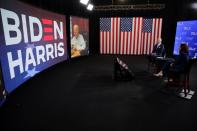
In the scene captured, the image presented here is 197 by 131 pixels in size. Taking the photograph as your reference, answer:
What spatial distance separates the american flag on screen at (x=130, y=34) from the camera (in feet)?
29.4

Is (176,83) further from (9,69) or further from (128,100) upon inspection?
(9,69)

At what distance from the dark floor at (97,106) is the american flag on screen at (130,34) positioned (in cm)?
472

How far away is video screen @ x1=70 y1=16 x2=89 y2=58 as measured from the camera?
7434mm

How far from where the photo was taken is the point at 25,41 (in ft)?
13.9

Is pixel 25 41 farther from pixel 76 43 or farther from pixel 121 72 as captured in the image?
pixel 76 43

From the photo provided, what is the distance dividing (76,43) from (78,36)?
0.38m

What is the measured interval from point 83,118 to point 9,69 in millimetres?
2080

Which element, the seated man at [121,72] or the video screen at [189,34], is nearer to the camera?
the seated man at [121,72]

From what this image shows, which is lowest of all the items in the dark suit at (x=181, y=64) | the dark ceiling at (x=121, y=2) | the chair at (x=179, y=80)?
the chair at (x=179, y=80)

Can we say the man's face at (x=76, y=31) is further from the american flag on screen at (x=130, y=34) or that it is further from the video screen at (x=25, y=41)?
the american flag on screen at (x=130, y=34)

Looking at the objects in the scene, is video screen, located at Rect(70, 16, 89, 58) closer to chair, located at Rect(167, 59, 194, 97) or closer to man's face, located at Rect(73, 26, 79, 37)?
man's face, located at Rect(73, 26, 79, 37)

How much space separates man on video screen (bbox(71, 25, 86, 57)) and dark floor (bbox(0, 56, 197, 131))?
3.06 meters

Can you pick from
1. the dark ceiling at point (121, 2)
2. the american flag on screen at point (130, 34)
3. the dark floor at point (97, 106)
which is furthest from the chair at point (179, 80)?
the dark ceiling at point (121, 2)

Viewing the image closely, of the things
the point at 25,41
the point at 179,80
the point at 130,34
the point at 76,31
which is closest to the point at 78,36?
the point at 76,31
